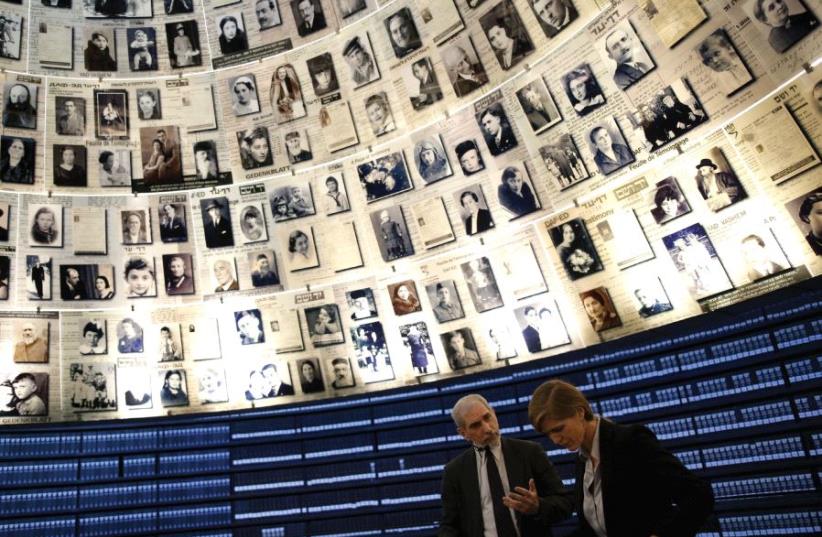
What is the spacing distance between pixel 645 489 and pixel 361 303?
603 cm

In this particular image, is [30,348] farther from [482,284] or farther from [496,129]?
[496,129]

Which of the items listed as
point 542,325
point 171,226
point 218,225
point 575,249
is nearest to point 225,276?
point 218,225

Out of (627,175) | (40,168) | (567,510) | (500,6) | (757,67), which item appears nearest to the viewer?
Result: (567,510)

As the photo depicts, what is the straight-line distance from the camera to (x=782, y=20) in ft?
17.8

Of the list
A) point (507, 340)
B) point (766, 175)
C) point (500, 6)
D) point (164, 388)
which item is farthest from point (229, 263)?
point (766, 175)

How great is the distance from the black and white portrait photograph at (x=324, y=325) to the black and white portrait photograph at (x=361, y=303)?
0.64 ft

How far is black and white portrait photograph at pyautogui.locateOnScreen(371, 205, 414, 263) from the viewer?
8.26 m

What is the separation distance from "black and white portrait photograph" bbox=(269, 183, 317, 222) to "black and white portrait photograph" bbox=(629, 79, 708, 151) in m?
4.03

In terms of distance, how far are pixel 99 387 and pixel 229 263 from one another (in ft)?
7.29

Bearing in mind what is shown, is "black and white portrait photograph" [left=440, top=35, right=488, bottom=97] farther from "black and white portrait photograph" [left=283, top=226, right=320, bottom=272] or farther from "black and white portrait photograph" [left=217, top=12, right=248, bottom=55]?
"black and white portrait photograph" [left=217, top=12, right=248, bottom=55]

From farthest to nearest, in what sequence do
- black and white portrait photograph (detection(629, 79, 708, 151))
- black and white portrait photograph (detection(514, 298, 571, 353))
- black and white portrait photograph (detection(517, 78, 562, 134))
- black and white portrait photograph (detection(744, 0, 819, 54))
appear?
black and white portrait photograph (detection(514, 298, 571, 353)) → black and white portrait photograph (detection(517, 78, 562, 134)) → black and white portrait photograph (detection(629, 79, 708, 151)) → black and white portrait photograph (detection(744, 0, 819, 54))

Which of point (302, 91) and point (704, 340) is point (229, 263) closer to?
point (302, 91)

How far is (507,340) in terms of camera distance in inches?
307

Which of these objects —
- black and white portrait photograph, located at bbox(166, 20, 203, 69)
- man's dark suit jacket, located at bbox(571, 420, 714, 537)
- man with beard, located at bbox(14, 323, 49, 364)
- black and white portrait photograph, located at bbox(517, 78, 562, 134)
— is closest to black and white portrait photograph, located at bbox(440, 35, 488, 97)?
black and white portrait photograph, located at bbox(517, 78, 562, 134)
